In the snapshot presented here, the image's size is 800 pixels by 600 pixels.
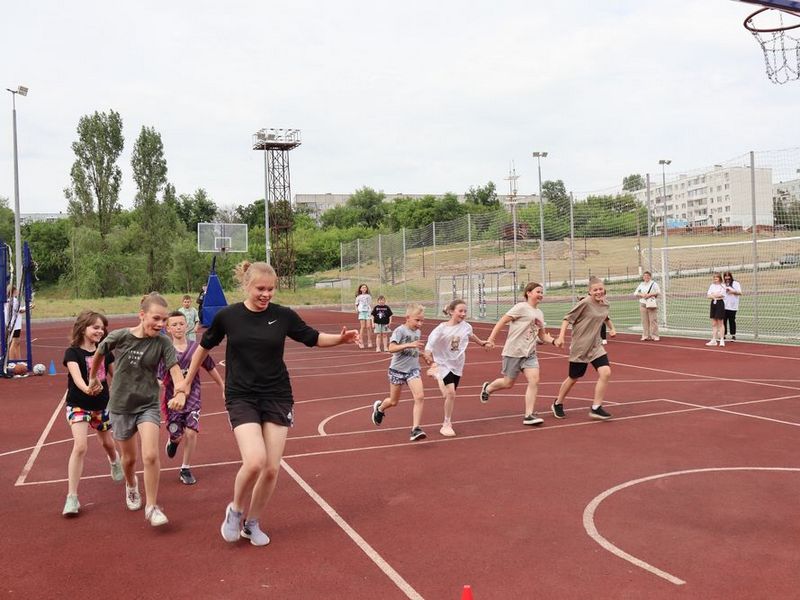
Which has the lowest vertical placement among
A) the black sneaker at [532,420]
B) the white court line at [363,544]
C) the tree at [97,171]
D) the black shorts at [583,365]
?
the white court line at [363,544]

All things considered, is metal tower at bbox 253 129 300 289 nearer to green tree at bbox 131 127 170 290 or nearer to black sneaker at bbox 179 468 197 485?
green tree at bbox 131 127 170 290

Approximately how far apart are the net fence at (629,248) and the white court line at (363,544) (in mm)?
15650

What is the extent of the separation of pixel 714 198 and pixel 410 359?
1707cm

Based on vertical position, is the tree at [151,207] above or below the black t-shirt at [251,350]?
above

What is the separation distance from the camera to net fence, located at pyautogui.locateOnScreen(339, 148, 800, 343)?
20203mm

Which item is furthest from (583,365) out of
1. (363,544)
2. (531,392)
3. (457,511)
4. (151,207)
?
(151,207)

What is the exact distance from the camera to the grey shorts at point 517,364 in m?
9.59

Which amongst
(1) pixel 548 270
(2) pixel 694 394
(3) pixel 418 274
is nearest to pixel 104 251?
(3) pixel 418 274

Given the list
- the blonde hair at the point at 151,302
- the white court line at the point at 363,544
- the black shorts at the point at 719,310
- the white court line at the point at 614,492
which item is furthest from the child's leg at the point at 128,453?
the black shorts at the point at 719,310

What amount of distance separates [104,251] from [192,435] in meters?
57.7

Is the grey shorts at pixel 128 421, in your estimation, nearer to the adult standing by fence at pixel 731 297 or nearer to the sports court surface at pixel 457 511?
the sports court surface at pixel 457 511

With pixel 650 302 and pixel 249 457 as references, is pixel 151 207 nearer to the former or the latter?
pixel 650 302

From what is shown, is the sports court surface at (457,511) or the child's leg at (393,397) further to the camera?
the child's leg at (393,397)

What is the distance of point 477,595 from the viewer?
4.45 metres
